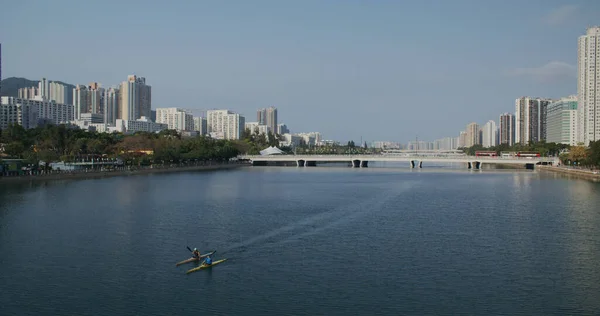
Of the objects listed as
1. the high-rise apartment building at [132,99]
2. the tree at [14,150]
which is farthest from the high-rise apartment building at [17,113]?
the tree at [14,150]

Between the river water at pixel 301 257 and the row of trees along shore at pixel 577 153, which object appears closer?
the river water at pixel 301 257

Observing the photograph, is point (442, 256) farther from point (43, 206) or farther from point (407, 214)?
point (43, 206)

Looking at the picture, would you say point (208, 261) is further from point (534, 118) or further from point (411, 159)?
point (534, 118)

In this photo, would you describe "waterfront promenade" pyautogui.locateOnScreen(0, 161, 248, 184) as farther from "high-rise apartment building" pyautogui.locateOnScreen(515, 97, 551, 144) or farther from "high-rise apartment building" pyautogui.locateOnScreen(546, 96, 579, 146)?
"high-rise apartment building" pyautogui.locateOnScreen(515, 97, 551, 144)

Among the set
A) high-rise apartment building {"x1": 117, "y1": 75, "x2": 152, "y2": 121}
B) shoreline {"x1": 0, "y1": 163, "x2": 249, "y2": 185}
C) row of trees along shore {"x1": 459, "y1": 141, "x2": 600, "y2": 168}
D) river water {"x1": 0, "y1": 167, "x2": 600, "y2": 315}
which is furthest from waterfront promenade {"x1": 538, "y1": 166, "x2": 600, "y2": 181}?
high-rise apartment building {"x1": 117, "y1": 75, "x2": 152, "y2": 121}

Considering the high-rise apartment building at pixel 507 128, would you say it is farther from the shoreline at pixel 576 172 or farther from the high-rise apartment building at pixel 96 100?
the high-rise apartment building at pixel 96 100

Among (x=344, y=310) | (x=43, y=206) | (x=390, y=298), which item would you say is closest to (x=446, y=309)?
(x=390, y=298)

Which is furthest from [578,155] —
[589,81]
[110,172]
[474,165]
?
[110,172]
